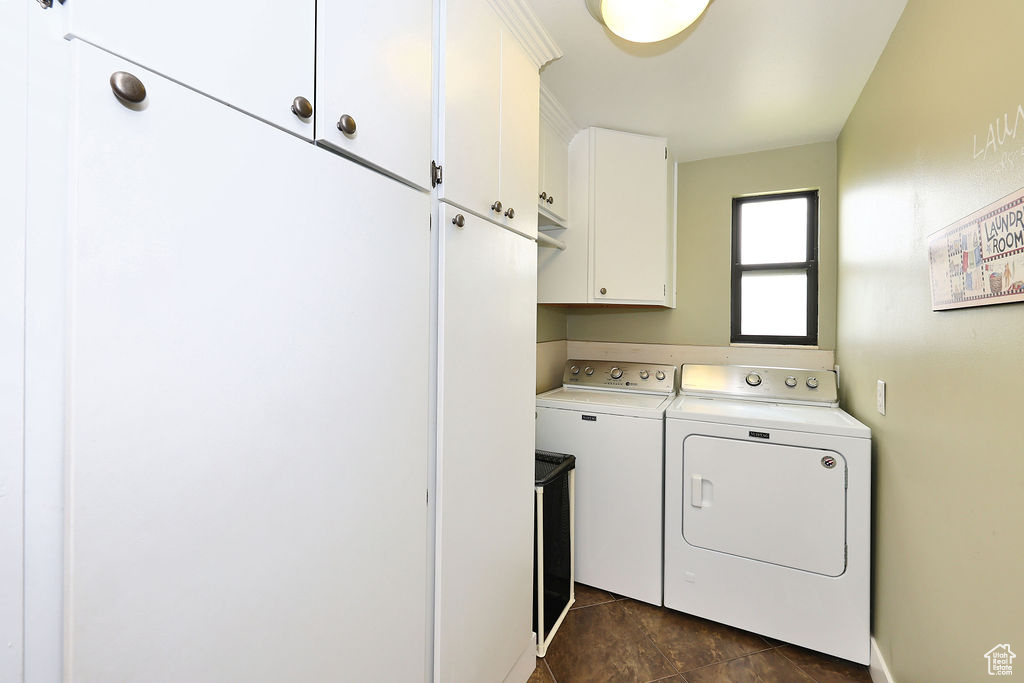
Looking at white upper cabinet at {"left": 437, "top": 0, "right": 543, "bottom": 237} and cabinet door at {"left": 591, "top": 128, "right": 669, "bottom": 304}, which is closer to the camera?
white upper cabinet at {"left": 437, "top": 0, "right": 543, "bottom": 237}

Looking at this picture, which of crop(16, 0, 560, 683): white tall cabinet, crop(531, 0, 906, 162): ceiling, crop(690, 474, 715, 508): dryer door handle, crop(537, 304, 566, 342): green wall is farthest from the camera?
crop(537, 304, 566, 342): green wall

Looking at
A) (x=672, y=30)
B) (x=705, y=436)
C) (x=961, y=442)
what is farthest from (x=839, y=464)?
(x=672, y=30)

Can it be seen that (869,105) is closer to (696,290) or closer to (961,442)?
(696,290)

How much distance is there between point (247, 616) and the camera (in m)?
0.73

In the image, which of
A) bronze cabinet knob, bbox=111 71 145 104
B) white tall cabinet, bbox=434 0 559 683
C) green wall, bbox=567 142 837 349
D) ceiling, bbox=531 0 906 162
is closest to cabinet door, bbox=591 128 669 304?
ceiling, bbox=531 0 906 162

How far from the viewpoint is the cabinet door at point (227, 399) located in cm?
56

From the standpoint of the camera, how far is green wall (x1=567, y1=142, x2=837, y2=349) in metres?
2.55

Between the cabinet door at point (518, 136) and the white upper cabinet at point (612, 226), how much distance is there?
2.87 feet

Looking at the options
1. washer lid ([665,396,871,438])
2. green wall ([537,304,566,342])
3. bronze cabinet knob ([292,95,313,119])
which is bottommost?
washer lid ([665,396,871,438])

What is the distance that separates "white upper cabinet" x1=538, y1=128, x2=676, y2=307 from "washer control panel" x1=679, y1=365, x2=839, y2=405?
20.6 inches

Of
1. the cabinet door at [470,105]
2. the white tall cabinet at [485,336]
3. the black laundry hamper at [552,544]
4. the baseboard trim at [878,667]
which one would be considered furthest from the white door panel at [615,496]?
the cabinet door at [470,105]

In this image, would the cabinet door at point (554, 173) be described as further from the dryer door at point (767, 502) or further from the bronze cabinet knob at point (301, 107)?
the bronze cabinet knob at point (301, 107)

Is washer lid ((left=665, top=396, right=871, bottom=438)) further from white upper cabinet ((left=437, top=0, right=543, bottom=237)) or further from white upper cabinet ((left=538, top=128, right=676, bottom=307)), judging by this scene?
white upper cabinet ((left=437, top=0, right=543, bottom=237))

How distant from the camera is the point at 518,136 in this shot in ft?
4.97
